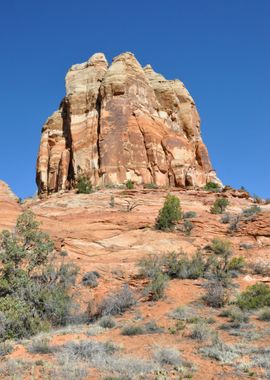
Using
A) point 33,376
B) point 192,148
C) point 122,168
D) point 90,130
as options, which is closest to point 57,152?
point 90,130

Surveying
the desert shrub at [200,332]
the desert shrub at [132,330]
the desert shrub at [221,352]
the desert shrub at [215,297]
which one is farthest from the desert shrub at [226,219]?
the desert shrub at [221,352]

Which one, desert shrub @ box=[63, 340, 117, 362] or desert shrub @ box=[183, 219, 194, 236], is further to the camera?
desert shrub @ box=[183, 219, 194, 236]

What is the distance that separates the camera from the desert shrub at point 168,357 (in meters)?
9.45

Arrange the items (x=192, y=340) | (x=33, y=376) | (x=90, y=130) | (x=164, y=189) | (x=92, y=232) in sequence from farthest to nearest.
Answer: (x=90, y=130) < (x=164, y=189) < (x=92, y=232) < (x=192, y=340) < (x=33, y=376)

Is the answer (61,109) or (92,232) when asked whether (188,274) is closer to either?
(92,232)

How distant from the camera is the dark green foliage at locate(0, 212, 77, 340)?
41.7 ft

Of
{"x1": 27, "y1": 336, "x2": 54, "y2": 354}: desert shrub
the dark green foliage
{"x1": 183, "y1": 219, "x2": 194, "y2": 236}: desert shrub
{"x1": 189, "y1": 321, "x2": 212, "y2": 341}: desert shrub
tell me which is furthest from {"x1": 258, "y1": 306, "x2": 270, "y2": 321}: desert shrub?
{"x1": 183, "y1": 219, "x2": 194, "y2": 236}: desert shrub

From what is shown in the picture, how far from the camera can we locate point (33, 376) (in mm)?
8594

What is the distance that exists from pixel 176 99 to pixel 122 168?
46.5 ft

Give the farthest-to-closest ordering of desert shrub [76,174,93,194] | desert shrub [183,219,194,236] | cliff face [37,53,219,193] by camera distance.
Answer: cliff face [37,53,219,193] < desert shrub [76,174,93,194] < desert shrub [183,219,194,236]

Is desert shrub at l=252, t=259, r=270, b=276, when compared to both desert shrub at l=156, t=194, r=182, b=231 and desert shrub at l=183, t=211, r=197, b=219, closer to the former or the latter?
desert shrub at l=156, t=194, r=182, b=231

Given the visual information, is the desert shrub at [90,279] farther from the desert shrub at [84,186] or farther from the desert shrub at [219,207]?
the desert shrub at [84,186]

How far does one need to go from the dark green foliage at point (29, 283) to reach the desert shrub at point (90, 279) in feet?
1.66

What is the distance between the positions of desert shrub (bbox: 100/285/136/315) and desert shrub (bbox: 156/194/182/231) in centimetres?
852
